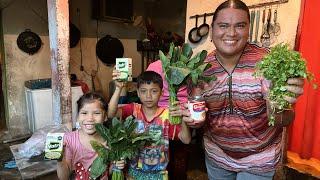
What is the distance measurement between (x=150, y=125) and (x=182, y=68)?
652 millimetres

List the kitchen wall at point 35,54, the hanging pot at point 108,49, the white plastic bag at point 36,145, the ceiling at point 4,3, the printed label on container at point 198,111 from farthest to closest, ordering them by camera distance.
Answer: the hanging pot at point 108,49 < the kitchen wall at point 35,54 < the ceiling at point 4,3 < the white plastic bag at point 36,145 < the printed label on container at point 198,111

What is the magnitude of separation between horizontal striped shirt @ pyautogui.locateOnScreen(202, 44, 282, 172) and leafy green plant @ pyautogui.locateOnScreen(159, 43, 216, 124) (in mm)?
87

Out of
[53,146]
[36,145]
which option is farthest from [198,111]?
[36,145]

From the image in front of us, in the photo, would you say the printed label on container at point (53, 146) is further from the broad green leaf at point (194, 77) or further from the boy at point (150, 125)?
the broad green leaf at point (194, 77)

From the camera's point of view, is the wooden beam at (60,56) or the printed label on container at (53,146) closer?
the printed label on container at (53,146)

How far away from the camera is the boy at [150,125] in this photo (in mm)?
2119

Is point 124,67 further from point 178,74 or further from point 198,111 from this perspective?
point 198,111

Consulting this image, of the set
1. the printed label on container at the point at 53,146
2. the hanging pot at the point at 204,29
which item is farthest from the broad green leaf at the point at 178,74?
the hanging pot at the point at 204,29

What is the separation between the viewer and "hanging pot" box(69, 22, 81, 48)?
5.93 meters

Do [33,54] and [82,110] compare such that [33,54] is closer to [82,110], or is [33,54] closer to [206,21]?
[206,21]

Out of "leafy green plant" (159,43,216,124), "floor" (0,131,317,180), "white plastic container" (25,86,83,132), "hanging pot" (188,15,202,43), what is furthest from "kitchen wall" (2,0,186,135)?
"leafy green plant" (159,43,216,124)

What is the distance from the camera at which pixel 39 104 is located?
5.17 metres

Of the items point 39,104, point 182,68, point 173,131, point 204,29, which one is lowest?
point 39,104

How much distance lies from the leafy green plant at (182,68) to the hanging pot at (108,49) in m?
4.92
